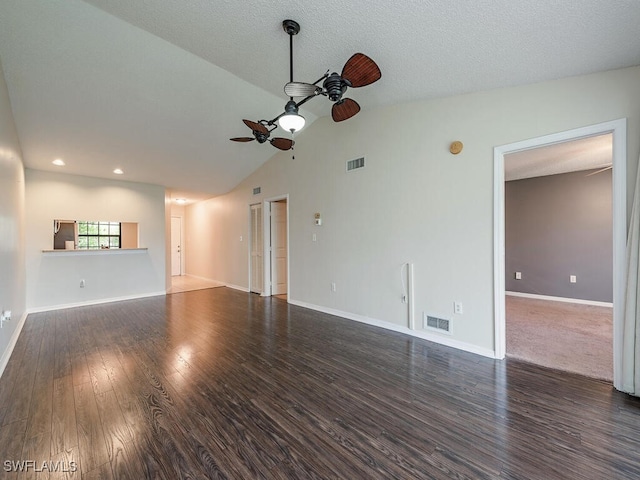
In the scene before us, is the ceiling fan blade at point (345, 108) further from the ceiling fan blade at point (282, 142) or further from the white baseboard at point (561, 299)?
the white baseboard at point (561, 299)

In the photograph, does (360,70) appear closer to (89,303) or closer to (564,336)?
(564,336)

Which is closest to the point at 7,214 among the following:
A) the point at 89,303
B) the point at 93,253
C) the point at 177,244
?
the point at 93,253

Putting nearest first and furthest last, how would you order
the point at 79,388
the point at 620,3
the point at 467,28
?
the point at 620,3, the point at 467,28, the point at 79,388

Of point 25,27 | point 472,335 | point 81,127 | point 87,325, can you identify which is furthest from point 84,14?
point 472,335

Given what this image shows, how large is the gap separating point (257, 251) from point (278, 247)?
0.50m

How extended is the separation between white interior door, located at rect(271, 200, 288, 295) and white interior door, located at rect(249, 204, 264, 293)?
0.80 ft

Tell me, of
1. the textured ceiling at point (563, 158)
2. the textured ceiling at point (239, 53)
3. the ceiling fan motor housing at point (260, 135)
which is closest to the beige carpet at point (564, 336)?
the textured ceiling at point (563, 158)

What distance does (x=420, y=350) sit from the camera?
306 cm

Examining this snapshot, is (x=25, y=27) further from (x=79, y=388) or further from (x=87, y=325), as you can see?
(x=87, y=325)

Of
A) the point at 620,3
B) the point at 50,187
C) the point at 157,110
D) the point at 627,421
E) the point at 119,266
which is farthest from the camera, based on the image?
the point at 119,266

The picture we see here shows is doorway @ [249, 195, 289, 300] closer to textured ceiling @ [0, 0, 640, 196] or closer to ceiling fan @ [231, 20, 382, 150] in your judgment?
textured ceiling @ [0, 0, 640, 196]

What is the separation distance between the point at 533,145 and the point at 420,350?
2.39 m

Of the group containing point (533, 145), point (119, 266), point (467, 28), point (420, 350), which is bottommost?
point (420, 350)

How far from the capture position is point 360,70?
1922mm
